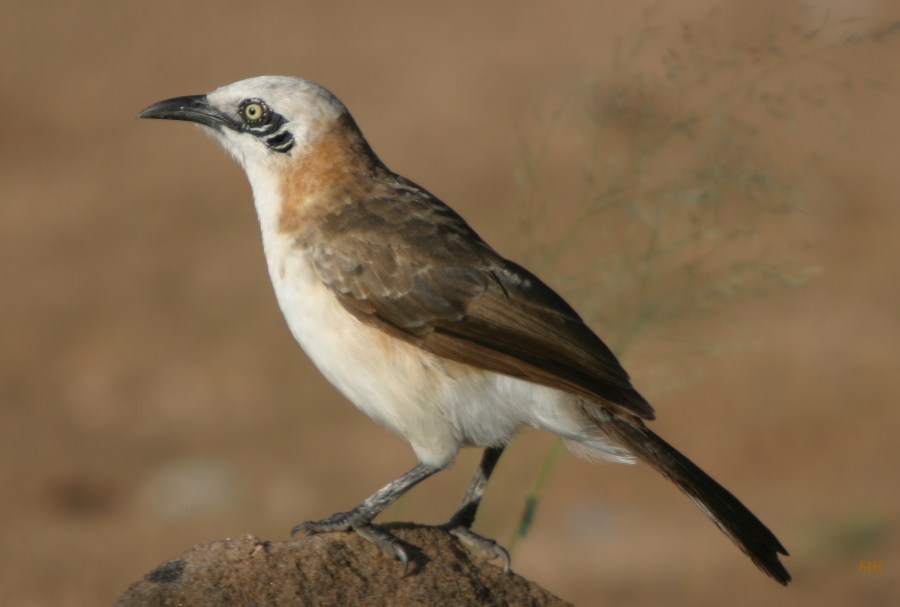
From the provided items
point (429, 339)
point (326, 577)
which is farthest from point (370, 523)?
point (429, 339)

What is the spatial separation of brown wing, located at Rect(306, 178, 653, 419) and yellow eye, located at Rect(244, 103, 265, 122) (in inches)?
25.8

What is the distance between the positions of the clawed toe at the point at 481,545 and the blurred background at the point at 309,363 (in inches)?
21.1

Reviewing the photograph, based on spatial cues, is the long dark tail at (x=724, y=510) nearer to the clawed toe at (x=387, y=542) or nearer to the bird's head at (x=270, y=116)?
the clawed toe at (x=387, y=542)

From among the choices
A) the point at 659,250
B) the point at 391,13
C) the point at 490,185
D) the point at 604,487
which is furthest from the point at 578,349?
the point at 391,13

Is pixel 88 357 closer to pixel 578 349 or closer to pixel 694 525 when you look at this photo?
pixel 694 525

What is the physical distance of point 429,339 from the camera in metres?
5.01

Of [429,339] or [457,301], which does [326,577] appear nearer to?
[429,339]

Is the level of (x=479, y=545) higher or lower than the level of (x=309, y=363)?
lower

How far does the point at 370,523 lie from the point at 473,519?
712 millimetres

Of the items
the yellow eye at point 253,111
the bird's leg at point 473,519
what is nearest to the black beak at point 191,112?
the yellow eye at point 253,111

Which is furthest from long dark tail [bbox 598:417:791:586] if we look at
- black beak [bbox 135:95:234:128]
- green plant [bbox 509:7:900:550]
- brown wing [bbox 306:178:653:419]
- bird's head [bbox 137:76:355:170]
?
black beak [bbox 135:95:234:128]

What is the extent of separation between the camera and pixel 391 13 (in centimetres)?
1819

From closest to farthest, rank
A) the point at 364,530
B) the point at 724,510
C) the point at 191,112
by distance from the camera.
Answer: the point at 724,510, the point at 364,530, the point at 191,112

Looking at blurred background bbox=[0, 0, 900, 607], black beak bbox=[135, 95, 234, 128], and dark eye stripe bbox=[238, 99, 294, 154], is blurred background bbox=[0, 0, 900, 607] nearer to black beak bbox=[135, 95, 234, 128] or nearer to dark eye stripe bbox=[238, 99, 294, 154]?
dark eye stripe bbox=[238, 99, 294, 154]
